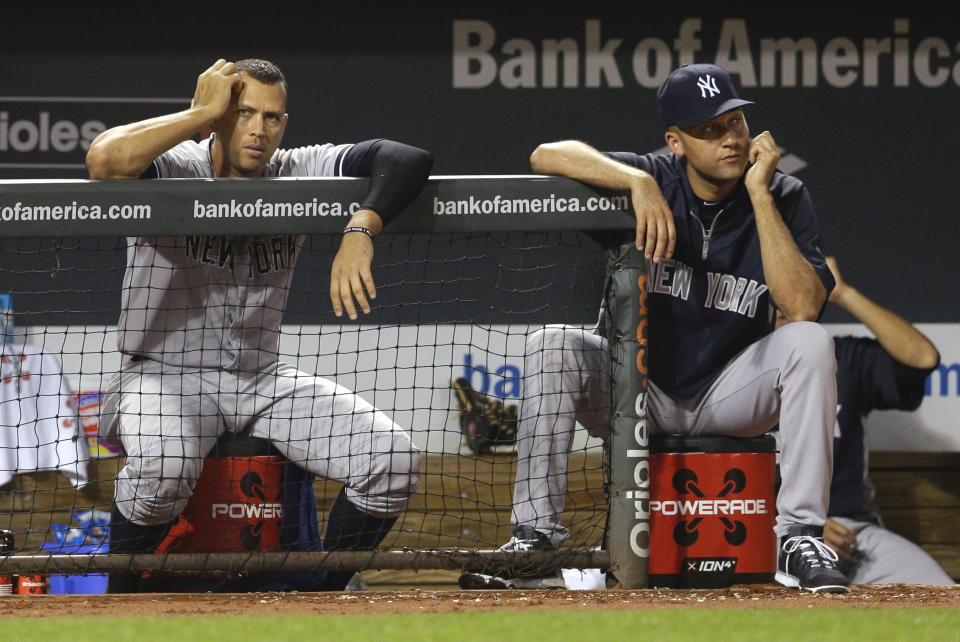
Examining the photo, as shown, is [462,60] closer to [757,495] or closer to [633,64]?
[633,64]

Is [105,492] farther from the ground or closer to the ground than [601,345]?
closer to the ground

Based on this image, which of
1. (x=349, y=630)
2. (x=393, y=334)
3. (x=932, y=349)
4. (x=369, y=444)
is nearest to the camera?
(x=349, y=630)

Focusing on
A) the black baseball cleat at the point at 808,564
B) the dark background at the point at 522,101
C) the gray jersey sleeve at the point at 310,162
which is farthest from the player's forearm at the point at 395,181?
the dark background at the point at 522,101

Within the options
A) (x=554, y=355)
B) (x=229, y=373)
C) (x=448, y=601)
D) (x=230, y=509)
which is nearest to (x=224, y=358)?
(x=229, y=373)

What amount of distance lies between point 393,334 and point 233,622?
2362 millimetres

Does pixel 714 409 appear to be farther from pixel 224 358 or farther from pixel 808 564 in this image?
pixel 224 358

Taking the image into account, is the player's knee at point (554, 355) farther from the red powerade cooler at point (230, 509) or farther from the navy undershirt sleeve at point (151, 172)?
the navy undershirt sleeve at point (151, 172)

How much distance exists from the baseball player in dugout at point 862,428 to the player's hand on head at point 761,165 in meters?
1.30

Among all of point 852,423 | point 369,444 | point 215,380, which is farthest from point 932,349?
point 215,380

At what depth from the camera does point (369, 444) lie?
2877 mm

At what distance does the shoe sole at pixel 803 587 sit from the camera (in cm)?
239

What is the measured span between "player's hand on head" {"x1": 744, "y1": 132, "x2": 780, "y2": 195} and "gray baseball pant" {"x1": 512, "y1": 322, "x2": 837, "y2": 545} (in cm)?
33

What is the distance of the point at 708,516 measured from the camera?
2684 millimetres

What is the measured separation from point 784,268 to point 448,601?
1048mm
